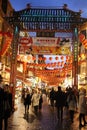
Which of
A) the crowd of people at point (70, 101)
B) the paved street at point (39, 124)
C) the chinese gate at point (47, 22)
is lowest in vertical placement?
the paved street at point (39, 124)

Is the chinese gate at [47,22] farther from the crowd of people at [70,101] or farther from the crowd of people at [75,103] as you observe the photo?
the crowd of people at [75,103]

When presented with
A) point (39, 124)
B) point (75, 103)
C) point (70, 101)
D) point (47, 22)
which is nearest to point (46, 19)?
point (47, 22)

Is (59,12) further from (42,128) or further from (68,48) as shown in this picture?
(42,128)

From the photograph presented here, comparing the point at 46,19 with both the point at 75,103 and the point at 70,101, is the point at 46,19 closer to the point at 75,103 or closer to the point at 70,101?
the point at 70,101

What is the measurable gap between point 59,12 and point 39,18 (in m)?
2.26

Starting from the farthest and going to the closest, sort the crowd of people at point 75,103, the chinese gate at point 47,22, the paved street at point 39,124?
1. the chinese gate at point 47,22
2. the crowd of people at point 75,103
3. the paved street at point 39,124

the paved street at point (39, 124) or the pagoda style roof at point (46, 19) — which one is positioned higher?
the pagoda style roof at point (46, 19)

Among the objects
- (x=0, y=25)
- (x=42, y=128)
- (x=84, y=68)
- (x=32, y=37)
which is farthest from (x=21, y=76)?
(x=42, y=128)

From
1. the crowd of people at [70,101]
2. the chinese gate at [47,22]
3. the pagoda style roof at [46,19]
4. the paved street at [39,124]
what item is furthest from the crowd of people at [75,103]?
the pagoda style roof at [46,19]

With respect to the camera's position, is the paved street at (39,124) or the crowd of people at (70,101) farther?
the crowd of people at (70,101)

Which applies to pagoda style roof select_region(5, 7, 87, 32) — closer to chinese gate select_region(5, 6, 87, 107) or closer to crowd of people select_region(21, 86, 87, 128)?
chinese gate select_region(5, 6, 87, 107)

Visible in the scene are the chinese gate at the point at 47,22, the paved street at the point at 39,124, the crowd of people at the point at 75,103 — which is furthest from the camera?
the chinese gate at the point at 47,22

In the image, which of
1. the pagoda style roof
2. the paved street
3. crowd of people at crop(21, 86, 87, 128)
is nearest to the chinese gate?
the pagoda style roof

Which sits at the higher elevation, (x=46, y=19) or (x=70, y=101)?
(x=46, y=19)
